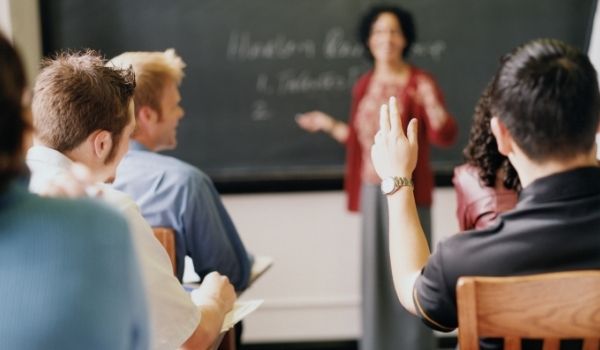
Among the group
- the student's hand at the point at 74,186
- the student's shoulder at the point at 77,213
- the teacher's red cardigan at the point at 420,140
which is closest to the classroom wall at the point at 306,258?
the teacher's red cardigan at the point at 420,140

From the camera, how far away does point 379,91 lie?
9.30 ft

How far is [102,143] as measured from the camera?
1354 millimetres

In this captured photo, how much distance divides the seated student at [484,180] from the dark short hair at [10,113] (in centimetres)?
105

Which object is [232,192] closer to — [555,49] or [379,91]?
[379,91]

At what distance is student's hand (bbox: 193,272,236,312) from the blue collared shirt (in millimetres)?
265

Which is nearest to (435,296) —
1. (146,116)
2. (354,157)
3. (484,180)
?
(484,180)

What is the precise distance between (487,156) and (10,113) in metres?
1.10

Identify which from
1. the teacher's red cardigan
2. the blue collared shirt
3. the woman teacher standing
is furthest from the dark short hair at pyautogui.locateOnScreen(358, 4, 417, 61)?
the blue collared shirt

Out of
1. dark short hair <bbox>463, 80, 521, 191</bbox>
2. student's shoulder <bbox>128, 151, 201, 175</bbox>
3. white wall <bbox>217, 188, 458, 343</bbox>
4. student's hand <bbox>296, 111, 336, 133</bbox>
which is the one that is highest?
dark short hair <bbox>463, 80, 521, 191</bbox>

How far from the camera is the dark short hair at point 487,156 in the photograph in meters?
1.59

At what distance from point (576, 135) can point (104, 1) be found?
Result: 2349 millimetres

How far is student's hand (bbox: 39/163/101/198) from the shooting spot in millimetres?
979

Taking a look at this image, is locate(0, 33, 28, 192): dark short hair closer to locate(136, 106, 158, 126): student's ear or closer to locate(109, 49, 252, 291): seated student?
locate(109, 49, 252, 291): seated student

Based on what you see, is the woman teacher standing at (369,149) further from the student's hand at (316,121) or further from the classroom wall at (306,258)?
the classroom wall at (306,258)
